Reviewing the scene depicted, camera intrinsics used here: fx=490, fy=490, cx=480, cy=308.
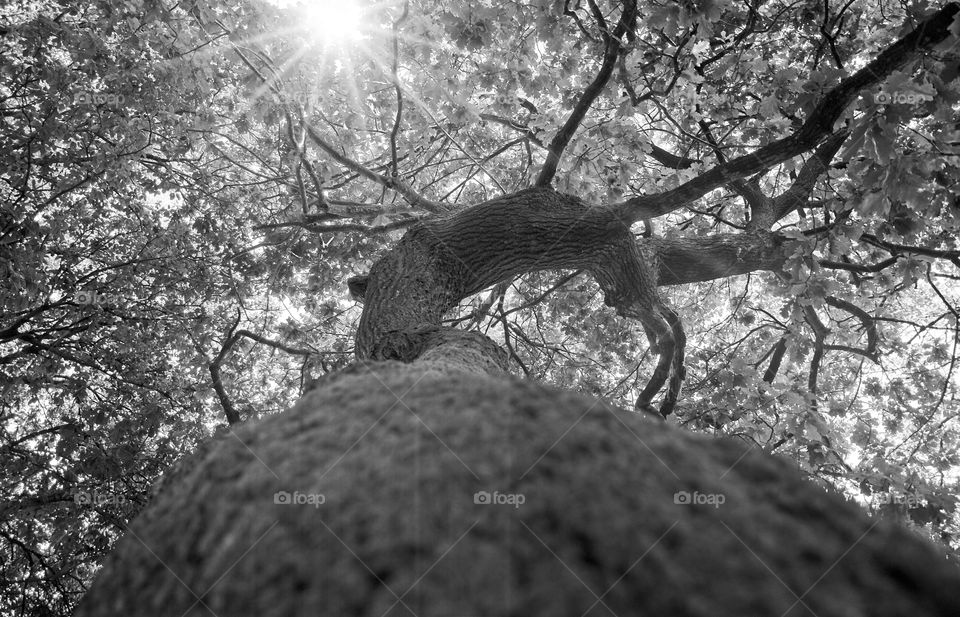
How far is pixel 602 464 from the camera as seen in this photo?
72 centimetres

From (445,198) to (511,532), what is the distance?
245 inches

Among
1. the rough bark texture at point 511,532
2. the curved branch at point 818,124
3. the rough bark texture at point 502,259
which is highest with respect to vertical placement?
the curved branch at point 818,124

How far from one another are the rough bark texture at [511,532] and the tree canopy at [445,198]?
2.53 m

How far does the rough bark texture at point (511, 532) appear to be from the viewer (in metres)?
0.57

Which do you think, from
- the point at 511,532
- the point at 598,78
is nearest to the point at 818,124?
the point at 598,78

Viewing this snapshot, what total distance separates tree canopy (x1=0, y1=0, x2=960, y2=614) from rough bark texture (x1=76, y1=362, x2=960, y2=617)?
253cm

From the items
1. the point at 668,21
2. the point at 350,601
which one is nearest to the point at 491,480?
the point at 350,601

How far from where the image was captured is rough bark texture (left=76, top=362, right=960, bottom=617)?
22.4 inches

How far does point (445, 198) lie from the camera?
658 centimetres

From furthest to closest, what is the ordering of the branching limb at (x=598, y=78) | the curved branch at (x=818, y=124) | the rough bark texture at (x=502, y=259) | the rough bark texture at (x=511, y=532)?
1. the branching limb at (x=598, y=78)
2. the rough bark texture at (x=502, y=259)
3. the curved branch at (x=818, y=124)
4. the rough bark texture at (x=511, y=532)

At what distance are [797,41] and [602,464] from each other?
5.50 meters

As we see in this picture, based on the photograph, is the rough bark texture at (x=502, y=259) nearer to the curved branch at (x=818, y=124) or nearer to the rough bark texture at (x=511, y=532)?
the curved branch at (x=818, y=124)

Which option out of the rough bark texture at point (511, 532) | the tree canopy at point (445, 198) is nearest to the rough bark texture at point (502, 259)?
the tree canopy at point (445, 198)

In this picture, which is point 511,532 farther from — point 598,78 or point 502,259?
point 598,78
